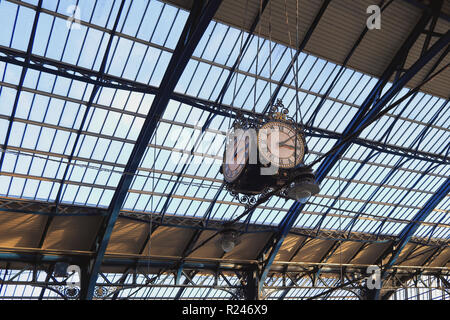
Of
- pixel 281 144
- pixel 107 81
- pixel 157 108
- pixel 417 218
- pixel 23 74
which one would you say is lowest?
pixel 281 144

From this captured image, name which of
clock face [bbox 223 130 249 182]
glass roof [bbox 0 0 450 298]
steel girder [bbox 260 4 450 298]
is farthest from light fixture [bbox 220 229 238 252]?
clock face [bbox 223 130 249 182]

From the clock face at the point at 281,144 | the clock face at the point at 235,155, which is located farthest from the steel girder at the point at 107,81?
the clock face at the point at 281,144

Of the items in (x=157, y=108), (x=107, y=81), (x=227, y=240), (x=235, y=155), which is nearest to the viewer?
(x=235, y=155)

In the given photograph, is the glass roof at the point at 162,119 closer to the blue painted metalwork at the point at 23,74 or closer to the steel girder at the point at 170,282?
the blue painted metalwork at the point at 23,74

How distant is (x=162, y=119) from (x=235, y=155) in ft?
32.2

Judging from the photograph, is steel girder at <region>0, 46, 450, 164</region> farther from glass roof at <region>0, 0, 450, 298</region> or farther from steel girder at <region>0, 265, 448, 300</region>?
steel girder at <region>0, 265, 448, 300</region>

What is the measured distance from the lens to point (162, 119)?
18.0 meters

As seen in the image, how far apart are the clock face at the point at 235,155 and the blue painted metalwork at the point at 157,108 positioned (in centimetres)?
617

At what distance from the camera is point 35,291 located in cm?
2361

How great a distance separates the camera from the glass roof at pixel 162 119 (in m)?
14.9

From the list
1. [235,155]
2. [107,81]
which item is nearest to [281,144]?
[235,155]

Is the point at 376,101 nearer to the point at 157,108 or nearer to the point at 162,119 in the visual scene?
the point at 162,119

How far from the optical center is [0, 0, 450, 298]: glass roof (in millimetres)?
14945
